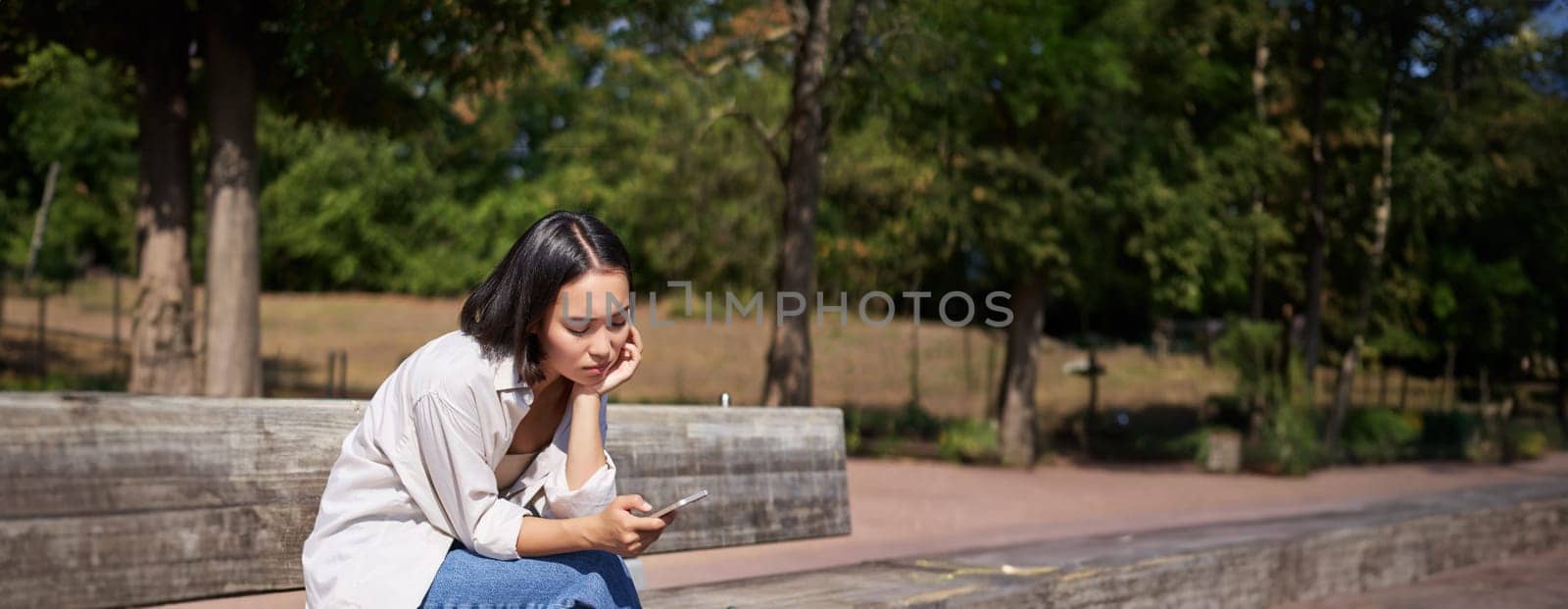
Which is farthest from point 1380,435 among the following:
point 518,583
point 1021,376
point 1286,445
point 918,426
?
point 518,583

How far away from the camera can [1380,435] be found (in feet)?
71.7

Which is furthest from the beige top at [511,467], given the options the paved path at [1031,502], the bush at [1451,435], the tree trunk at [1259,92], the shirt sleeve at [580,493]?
the bush at [1451,435]

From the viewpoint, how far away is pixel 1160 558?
17.1 feet

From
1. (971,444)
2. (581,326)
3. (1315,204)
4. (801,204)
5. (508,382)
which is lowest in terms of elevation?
(971,444)

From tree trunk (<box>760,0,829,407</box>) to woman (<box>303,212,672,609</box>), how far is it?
1144 cm

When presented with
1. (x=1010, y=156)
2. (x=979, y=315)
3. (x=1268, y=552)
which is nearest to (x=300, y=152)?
(x=979, y=315)

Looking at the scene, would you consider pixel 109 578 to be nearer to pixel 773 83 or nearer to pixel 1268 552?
pixel 1268 552

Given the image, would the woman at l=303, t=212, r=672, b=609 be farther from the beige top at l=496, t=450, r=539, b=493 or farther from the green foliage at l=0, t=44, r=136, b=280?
the green foliage at l=0, t=44, r=136, b=280

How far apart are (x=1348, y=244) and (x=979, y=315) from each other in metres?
10.2

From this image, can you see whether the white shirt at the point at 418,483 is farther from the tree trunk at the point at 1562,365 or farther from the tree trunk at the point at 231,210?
the tree trunk at the point at 1562,365

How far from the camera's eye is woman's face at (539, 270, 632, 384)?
2.70 m

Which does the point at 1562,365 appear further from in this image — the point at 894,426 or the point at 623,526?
the point at 623,526

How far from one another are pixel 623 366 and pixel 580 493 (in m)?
0.26

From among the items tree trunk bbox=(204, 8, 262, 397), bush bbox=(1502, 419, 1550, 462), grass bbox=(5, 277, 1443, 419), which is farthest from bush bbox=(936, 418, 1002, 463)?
tree trunk bbox=(204, 8, 262, 397)
